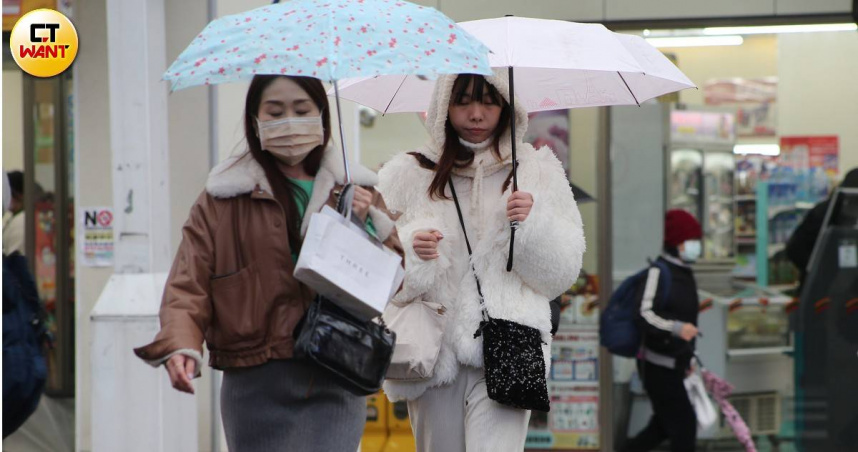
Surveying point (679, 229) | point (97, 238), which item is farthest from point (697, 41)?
point (97, 238)

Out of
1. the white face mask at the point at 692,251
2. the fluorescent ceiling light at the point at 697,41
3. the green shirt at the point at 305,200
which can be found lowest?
the white face mask at the point at 692,251

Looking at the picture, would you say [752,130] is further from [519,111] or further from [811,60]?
[519,111]

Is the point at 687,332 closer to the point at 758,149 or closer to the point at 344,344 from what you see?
the point at 758,149

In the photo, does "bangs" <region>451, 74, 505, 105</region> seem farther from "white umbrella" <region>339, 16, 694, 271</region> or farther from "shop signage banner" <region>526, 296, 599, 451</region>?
"shop signage banner" <region>526, 296, 599, 451</region>

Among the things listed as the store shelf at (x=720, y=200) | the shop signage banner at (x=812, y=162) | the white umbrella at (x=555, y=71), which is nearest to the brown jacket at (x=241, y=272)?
the white umbrella at (x=555, y=71)

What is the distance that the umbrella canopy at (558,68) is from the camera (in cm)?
383

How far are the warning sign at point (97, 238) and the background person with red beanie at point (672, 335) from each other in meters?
3.07

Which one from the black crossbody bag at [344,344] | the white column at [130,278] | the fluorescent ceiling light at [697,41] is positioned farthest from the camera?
the fluorescent ceiling light at [697,41]

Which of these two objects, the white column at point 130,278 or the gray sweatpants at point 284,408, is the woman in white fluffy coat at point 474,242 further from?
the white column at point 130,278

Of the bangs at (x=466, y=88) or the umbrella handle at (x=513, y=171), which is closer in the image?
the umbrella handle at (x=513, y=171)

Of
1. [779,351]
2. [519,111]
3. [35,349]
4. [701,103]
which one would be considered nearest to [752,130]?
[701,103]

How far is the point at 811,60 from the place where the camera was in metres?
7.64

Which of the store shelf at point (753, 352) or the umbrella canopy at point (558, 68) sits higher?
the umbrella canopy at point (558, 68)

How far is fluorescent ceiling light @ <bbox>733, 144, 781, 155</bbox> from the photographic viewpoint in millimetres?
7824
